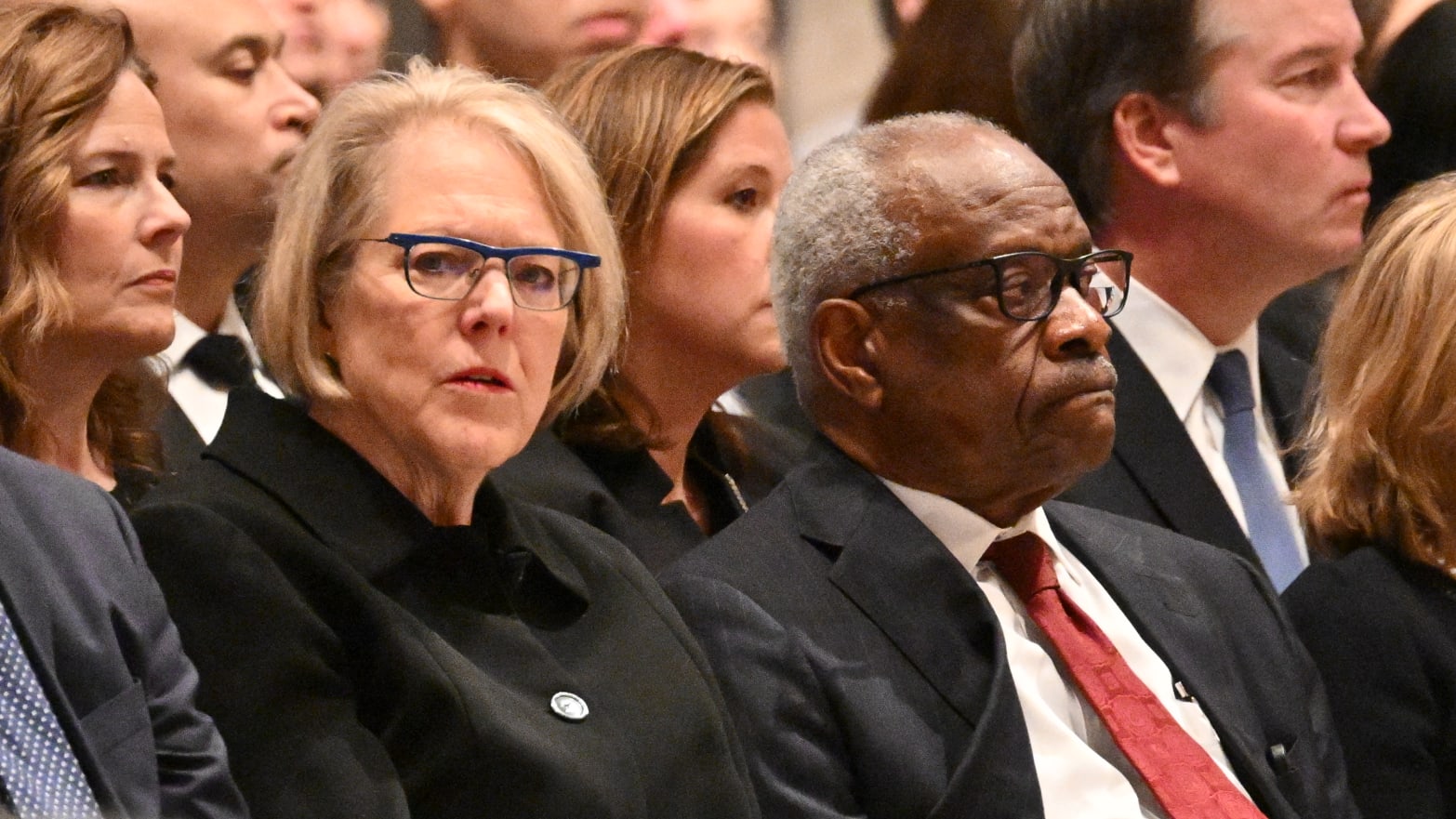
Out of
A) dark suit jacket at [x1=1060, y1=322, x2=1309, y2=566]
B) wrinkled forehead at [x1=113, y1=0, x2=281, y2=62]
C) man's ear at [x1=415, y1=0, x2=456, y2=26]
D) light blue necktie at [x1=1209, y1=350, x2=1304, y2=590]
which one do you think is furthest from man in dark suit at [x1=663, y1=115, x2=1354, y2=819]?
man's ear at [x1=415, y1=0, x2=456, y2=26]

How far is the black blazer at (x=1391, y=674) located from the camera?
9.30ft

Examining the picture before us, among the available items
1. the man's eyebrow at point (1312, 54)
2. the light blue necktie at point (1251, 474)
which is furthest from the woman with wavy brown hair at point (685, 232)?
the man's eyebrow at point (1312, 54)

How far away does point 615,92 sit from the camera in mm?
3152

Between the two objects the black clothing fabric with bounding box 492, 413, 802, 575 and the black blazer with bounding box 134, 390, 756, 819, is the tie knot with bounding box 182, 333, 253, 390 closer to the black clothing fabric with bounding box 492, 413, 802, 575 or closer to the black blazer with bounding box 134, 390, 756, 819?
the black clothing fabric with bounding box 492, 413, 802, 575

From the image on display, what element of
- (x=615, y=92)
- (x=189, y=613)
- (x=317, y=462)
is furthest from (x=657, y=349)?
(x=189, y=613)

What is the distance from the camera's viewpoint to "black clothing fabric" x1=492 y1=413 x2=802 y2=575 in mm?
2887

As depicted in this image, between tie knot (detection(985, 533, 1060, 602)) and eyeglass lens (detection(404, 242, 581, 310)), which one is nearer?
eyeglass lens (detection(404, 242, 581, 310))

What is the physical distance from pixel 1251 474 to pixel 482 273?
1.62m

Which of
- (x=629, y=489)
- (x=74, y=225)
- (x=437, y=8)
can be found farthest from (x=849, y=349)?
(x=437, y=8)

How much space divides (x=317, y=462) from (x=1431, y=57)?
9.14ft

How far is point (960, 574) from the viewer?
2.56m

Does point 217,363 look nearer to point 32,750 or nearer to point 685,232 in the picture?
point 685,232

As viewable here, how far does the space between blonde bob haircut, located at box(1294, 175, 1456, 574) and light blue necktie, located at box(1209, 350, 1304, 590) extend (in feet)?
1.19

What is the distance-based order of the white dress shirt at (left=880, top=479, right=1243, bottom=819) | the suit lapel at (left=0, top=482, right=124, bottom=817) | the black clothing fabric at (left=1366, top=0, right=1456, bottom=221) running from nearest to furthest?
the suit lapel at (left=0, top=482, right=124, bottom=817) → the white dress shirt at (left=880, top=479, right=1243, bottom=819) → the black clothing fabric at (left=1366, top=0, right=1456, bottom=221)
